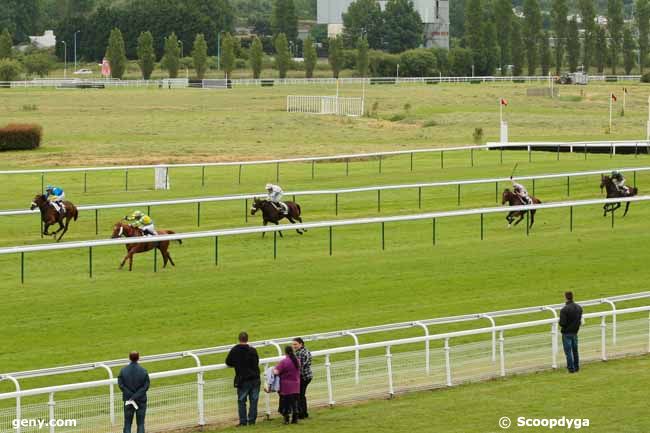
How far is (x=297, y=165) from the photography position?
129 ft

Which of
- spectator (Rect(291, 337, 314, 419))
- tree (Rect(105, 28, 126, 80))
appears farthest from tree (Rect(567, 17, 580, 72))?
spectator (Rect(291, 337, 314, 419))

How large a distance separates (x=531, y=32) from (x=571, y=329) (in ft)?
321

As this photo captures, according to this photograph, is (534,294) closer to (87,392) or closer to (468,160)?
(87,392)

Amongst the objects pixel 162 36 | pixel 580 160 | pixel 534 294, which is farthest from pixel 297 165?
pixel 162 36

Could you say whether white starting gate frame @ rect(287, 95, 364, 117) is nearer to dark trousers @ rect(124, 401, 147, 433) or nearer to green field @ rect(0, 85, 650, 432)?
green field @ rect(0, 85, 650, 432)

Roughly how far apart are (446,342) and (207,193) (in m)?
18.7

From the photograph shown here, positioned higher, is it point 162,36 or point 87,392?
point 162,36

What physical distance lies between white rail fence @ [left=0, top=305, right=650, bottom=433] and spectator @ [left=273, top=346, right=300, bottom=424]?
0.28 metres

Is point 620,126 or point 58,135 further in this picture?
point 620,126

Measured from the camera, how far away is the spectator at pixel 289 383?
41.3 ft

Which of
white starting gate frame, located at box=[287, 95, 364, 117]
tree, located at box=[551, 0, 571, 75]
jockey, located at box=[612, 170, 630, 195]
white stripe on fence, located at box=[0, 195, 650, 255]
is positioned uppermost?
tree, located at box=[551, 0, 571, 75]

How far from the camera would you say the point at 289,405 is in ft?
41.6

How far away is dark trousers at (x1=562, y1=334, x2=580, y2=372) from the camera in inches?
575

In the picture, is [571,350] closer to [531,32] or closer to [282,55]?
[282,55]
